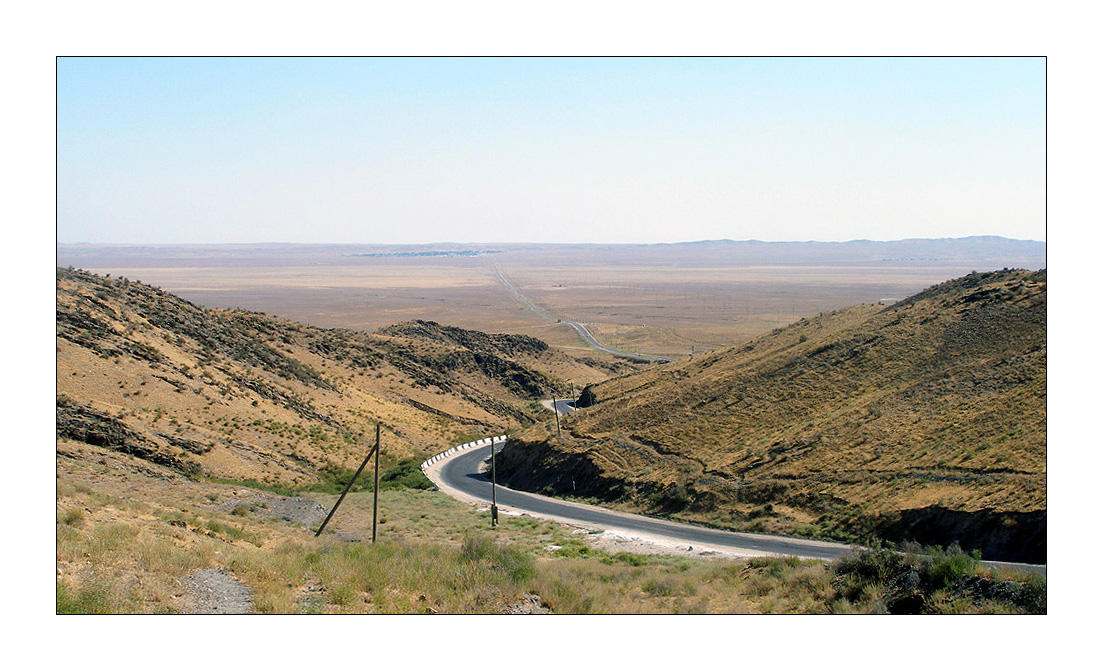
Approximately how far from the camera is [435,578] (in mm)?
15352

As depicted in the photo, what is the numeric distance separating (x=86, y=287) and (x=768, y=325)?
368 feet

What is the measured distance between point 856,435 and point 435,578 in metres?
23.8

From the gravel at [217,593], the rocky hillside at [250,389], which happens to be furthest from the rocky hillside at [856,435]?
the gravel at [217,593]

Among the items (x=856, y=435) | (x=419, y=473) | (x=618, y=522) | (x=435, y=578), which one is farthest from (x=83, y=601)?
(x=419, y=473)

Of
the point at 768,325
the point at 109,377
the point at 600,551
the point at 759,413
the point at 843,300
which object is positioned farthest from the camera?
the point at 843,300

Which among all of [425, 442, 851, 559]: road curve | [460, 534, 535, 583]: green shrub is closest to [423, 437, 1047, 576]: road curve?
[425, 442, 851, 559]: road curve

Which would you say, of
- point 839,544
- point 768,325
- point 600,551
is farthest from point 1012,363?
point 768,325

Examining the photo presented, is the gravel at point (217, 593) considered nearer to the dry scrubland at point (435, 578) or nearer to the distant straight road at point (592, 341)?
the dry scrubland at point (435, 578)

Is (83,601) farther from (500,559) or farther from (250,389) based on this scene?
(250,389)

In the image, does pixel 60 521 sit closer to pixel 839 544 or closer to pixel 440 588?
pixel 440 588

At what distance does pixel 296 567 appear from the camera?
15.7m

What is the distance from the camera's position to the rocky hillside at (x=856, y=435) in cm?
2598

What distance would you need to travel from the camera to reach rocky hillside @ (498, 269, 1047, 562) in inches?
1023

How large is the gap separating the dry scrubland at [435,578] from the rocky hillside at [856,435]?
8.50m
